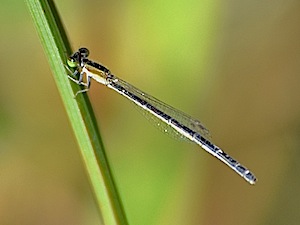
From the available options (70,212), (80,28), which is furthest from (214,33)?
(70,212)

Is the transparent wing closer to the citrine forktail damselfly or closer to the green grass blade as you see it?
the citrine forktail damselfly

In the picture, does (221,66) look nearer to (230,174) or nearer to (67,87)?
(230,174)

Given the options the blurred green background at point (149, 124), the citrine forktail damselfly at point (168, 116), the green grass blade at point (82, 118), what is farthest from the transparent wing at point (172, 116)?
the green grass blade at point (82, 118)

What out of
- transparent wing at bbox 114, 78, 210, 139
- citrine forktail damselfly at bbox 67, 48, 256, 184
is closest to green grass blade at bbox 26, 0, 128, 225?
citrine forktail damselfly at bbox 67, 48, 256, 184

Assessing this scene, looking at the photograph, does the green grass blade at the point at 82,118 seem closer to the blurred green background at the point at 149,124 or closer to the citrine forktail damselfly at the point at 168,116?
the citrine forktail damselfly at the point at 168,116

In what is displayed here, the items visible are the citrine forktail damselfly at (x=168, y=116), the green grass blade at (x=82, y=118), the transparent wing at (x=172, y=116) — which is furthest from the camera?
the transparent wing at (x=172, y=116)

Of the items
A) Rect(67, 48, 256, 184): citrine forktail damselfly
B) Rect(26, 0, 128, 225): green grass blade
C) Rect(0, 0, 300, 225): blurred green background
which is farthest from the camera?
Rect(0, 0, 300, 225): blurred green background
